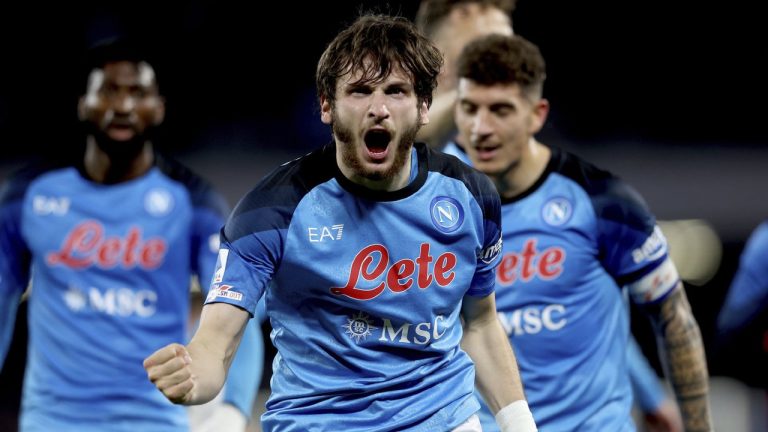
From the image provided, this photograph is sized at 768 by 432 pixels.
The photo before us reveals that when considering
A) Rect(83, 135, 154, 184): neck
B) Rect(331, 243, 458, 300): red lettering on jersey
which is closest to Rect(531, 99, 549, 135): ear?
Rect(331, 243, 458, 300): red lettering on jersey

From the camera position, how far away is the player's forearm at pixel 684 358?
5.56 metres

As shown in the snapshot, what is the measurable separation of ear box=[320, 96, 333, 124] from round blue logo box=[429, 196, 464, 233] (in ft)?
1.36

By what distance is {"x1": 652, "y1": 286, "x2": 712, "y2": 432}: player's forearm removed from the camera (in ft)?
18.2

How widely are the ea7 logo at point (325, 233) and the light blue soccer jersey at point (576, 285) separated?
1.60 m

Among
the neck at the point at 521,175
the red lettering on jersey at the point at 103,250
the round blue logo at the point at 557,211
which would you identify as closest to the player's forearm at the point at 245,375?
the red lettering on jersey at the point at 103,250

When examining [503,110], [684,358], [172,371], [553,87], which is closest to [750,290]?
[684,358]

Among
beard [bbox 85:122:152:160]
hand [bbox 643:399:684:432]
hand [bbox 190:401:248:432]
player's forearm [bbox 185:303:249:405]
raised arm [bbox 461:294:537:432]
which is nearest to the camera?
player's forearm [bbox 185:303:249:405]

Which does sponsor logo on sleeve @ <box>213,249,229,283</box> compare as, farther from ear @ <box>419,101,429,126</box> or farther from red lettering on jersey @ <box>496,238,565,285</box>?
red lettering on jersey @ <box>496,238,565,285</box>

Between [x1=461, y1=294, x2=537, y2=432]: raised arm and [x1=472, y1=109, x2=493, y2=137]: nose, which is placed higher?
[x1=472, y1=109, x2=493, y2=137]: nose

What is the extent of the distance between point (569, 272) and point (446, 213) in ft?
4.81

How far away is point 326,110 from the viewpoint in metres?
4.10

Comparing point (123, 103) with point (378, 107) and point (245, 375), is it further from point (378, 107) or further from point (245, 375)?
point (378, 107)

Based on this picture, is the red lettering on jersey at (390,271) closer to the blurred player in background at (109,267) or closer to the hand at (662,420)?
the blurred player in background at (109,267)

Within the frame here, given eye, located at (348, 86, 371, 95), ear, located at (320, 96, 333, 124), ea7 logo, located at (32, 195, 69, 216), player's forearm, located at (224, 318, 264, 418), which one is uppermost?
eye, located at (348, 86, 371, 95)
